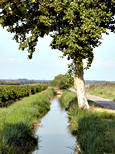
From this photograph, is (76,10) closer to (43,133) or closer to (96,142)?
(43,133)

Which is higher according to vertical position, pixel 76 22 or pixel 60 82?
pixel 76 22

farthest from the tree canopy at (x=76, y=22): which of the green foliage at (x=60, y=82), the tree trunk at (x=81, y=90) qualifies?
the green foliage at (x=60, y=82)

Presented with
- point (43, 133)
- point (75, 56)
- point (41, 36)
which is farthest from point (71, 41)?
point (43, 133)

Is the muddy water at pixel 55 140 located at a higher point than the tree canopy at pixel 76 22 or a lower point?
lower

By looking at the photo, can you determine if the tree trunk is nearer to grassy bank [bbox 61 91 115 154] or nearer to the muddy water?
grassy bank [bbox 61 91 115 154]

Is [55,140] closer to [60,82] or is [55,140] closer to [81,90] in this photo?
[81,90]

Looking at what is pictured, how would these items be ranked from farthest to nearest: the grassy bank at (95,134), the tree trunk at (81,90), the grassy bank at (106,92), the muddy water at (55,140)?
the grassy bank at (106,92) < the tree trunk at (81,90) < the muddy water at (55,140) < the grassy bank at (95,134)

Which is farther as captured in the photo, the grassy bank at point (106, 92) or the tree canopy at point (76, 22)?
the grassy bank at point (106, 92)

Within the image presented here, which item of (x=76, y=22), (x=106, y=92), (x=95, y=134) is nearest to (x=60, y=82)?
(x=106, y=92)

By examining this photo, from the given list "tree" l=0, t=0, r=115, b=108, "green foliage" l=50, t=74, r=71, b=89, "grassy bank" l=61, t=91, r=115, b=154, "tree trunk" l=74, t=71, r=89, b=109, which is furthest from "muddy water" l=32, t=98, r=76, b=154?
"green foliage" l=50, t=74, r=71, b=89

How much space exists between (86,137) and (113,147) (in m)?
1.74

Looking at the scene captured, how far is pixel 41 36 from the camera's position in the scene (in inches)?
584

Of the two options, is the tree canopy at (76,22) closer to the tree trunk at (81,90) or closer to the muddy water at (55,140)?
the tree trunk at (81,90)

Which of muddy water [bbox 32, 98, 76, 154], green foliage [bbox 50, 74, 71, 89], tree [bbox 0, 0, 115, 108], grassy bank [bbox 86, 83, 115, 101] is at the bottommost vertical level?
muddy water [bbox 32, 98, 76, 154]
